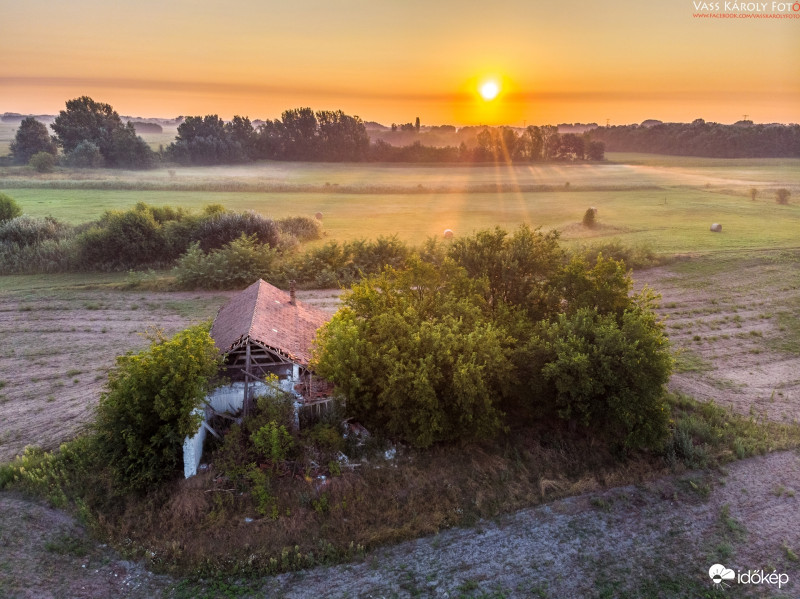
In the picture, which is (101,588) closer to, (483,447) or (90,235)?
(483,447)

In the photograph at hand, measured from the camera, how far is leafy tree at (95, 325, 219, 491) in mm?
13945

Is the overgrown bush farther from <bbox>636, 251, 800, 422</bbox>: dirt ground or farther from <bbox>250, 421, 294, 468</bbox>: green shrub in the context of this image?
<bbox>636, 251, 800, 422</bbox>: dirt ground

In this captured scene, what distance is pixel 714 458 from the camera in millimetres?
16859

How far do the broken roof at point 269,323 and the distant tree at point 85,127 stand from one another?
261 feet

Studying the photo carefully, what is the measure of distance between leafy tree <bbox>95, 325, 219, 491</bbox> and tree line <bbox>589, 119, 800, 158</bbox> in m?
108

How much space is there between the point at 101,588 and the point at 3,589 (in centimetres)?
200

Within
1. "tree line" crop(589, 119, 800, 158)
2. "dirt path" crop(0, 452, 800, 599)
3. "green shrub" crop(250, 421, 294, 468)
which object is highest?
"tree line" crop(589, 119, 800, 158)

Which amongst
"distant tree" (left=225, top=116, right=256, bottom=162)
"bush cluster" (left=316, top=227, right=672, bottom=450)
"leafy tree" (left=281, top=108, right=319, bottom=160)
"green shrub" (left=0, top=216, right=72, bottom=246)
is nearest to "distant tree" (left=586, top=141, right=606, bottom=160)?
"leafy tree" (left=281, top=108, right=319, bottom=160)

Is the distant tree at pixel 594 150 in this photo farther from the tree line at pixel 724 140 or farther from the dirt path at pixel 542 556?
the dirt path at pixel 542 556

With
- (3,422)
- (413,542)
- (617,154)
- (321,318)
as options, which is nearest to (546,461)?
(413,542)

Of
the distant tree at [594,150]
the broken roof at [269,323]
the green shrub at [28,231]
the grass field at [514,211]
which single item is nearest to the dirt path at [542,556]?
the broken roof at [269,323]

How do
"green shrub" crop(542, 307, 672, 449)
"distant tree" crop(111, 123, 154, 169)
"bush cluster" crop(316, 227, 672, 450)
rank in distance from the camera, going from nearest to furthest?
1. "bush cluster" crop(316, 227, 672, 450)
2. "green shrub" crop(542, 307, 672, 449)
3. "distant tree" crop(111, 123, 154, 169)

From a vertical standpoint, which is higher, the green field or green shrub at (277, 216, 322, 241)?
the green field

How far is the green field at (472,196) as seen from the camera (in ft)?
159
